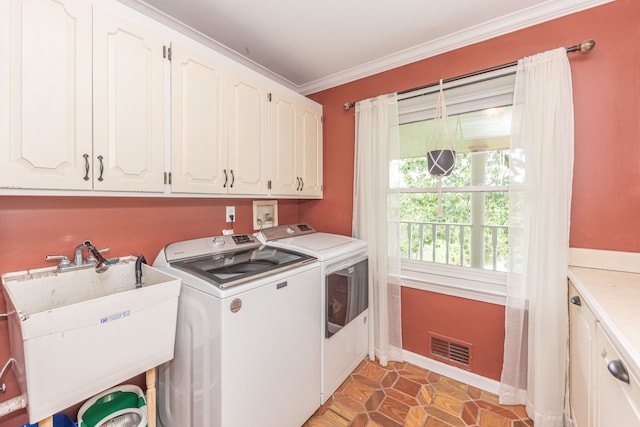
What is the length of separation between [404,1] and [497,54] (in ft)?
2.45

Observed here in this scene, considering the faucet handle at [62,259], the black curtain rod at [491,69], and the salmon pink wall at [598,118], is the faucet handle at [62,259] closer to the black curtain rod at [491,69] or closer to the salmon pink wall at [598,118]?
the black curtain rod at [491,69]

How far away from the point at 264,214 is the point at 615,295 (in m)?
2.18

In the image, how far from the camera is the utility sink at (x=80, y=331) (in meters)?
0.89

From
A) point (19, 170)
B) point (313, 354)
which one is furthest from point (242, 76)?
point (313, 354)

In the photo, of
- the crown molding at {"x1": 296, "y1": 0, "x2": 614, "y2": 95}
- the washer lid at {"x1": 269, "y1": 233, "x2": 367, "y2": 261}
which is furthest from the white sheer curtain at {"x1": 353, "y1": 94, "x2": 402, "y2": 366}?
the crown molding at {"x1": 296, "y1": 0, "x2": 614, "y2": 95}

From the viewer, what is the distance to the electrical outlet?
2.09m

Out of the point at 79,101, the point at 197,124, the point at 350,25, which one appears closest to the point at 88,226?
the point at 79,101

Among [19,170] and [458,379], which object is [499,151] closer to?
[458,379]

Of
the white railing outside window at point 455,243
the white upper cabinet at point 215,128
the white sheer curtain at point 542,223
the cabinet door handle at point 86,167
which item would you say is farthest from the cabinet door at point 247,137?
the white sheer curtain at point 542,223

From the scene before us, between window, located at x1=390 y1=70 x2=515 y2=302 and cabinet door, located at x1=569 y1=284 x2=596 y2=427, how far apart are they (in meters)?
0.42

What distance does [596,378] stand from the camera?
1.06 metres

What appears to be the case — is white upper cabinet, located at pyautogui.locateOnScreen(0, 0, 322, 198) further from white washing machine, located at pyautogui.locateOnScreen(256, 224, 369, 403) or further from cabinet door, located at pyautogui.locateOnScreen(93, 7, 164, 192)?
white washing machine, located at pyautogui.locateOnScreen(256, 224, 369, 403)

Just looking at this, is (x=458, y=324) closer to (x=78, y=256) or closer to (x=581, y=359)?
(x=581, y=359)

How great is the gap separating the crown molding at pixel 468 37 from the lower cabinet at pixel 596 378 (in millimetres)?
1568
